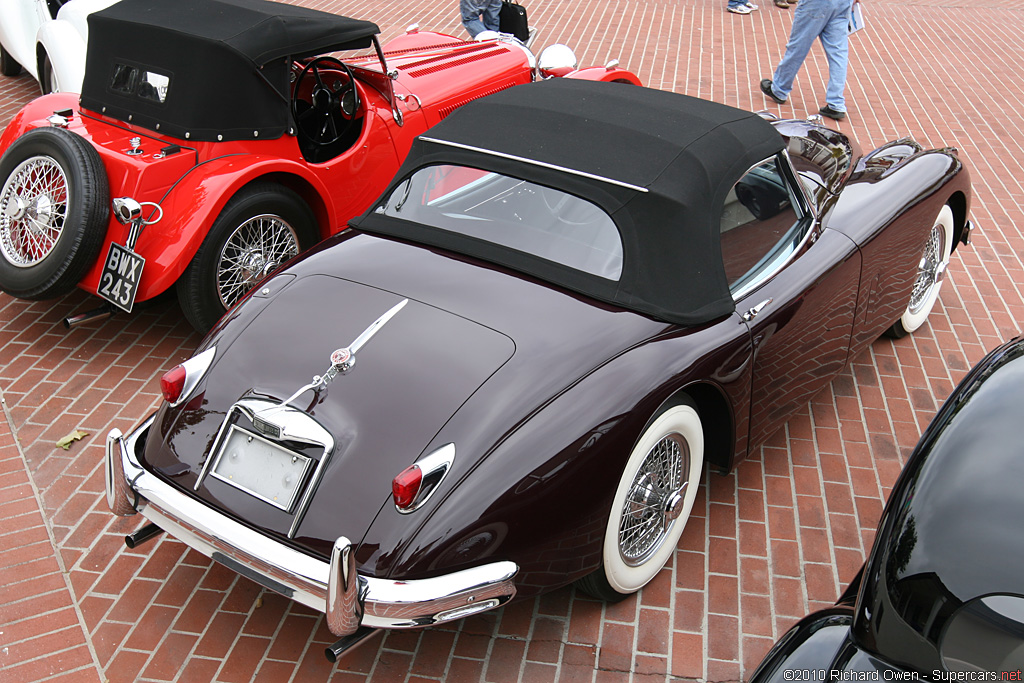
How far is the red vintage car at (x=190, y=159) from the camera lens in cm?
436

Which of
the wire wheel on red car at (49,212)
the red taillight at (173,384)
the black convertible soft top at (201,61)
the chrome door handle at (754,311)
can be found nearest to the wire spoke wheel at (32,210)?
the wire wheel on red car at (49,212)

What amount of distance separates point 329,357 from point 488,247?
2.57 ft

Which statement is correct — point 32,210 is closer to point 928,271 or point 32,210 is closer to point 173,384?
point 173,384

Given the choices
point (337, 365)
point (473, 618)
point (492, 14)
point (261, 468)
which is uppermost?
point (337, 365)

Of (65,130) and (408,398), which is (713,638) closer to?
(408,398)

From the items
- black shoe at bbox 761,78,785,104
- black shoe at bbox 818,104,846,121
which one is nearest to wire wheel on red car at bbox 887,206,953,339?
black shoe at bbox 818,104,846,121

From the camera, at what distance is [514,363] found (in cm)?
289

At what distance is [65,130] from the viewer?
4562 millimetres


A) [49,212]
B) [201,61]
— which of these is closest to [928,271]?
[201,61]

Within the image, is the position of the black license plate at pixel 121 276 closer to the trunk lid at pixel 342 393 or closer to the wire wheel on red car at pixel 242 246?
the wire wheel on red car at pixel 242 246

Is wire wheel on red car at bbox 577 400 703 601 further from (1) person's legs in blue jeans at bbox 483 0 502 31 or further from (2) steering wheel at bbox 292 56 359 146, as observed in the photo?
(1) person's legs in blue jeans at bbox 483 0 502 31

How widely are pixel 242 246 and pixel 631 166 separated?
2389mm

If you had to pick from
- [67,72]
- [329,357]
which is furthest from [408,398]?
[67,72]

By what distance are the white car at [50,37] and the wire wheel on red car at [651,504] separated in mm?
5288
